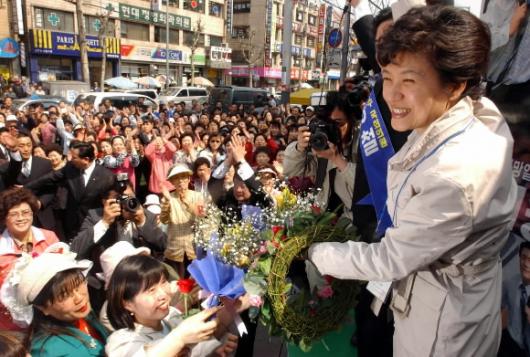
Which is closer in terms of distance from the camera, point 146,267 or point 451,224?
point 451,224

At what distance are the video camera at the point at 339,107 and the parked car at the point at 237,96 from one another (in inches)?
623

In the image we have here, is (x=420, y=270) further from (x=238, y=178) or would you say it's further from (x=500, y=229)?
(x=238, y=178)

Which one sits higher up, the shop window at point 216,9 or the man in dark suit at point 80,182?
the shop window at point 216,9

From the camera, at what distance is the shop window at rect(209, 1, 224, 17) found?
33812mm

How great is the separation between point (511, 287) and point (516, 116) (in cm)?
111

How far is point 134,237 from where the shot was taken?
316 centimetres

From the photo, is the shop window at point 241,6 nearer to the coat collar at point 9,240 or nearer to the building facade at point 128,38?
the building facade at point 128,38

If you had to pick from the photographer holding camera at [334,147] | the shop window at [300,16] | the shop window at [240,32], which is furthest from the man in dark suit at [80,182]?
the shop window at [300,16]

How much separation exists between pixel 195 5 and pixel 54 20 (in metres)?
12.0

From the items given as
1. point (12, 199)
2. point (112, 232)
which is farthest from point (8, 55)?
point (112, 232)

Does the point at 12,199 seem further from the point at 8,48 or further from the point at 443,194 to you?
the point at 8,48

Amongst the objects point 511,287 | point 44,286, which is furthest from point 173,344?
point 511,287

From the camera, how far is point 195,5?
3194 cm

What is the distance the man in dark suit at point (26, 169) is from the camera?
4352 mm
